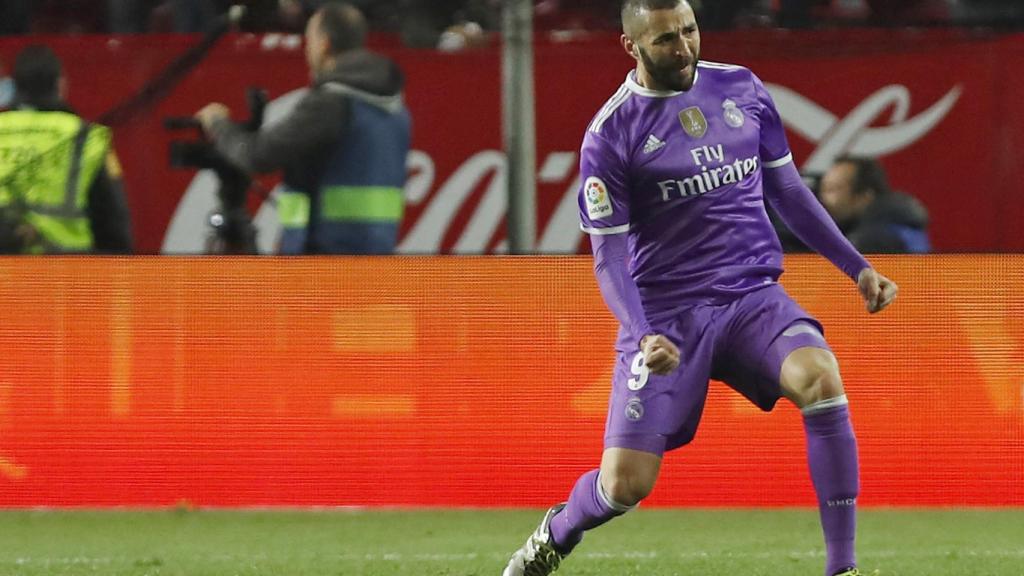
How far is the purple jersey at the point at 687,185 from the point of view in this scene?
495 cm

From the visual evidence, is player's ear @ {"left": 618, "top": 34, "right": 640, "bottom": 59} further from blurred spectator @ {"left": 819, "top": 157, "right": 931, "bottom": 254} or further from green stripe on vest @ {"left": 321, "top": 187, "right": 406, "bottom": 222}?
green stripe on vest @ {"left": 321, "top": 187, "right": 406, "bottom": 222}

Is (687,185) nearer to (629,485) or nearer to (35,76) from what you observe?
(629,485)

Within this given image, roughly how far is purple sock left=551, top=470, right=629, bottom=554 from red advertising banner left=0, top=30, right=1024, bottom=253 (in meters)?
2.81

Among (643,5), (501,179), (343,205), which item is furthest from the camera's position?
(501,179)

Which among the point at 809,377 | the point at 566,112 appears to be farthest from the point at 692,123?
the point at 566,112

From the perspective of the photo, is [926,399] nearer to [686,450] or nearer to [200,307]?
[686,450]

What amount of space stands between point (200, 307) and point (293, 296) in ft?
1.16

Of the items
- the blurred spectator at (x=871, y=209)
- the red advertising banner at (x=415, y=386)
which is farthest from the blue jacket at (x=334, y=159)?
the blurred spectator at (x=871, y=209)

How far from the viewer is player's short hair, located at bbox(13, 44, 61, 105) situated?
7891 mm

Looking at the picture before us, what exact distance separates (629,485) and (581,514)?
21 cm

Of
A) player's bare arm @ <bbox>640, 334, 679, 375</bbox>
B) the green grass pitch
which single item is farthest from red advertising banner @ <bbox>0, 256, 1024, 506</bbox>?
player's bare arm @ <bbox>640, 334, 679, 375</bbox>

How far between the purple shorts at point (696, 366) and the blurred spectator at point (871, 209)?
2447mm

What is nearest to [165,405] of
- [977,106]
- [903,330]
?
[903,330]

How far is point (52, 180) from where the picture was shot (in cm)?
777
